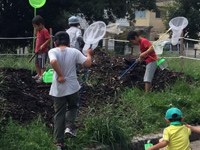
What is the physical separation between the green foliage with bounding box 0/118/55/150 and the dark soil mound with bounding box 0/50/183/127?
0.30 metres

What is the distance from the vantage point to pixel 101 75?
7.52 m

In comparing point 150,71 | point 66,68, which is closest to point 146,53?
point 150,71

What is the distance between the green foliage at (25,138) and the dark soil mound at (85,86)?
30 centimetres

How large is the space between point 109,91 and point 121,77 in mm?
780

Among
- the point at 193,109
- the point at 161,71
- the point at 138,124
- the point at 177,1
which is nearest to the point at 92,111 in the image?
the point at 138,124

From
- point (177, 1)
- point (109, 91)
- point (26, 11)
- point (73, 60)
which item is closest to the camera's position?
point (73, 60)

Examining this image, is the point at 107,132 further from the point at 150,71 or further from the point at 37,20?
the point at 37,20

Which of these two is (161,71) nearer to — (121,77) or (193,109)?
(121,77)

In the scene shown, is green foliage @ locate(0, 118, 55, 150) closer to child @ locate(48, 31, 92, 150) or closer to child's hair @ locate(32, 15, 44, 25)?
child @ locate(48, 31, 92, 150)


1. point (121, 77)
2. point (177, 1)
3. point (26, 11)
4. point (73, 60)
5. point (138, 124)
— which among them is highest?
point (177, 1)

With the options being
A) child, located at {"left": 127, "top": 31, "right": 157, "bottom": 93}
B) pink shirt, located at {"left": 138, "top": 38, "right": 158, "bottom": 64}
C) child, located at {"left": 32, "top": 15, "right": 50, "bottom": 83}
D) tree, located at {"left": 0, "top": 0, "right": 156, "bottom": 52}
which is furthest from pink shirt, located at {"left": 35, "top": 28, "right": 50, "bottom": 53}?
tree, located at {"left": 0, "top": 0, "right": 156, "bottom": 52}

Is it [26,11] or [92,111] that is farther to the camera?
[26,11]

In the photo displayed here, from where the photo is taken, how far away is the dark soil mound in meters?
5.07

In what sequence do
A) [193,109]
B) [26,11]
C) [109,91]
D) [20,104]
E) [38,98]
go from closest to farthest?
[20,104] < [38,98] < [193,109] < [109,91] < [26,11]
